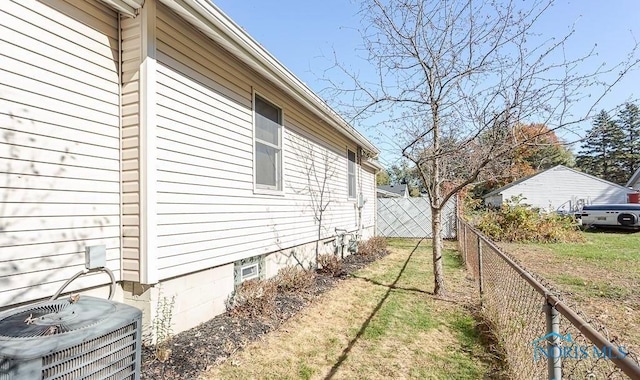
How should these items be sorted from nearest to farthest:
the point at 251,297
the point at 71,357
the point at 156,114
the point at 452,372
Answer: the point at 71,357
the point at 452,372
the point at 156,114
the point at 251,297

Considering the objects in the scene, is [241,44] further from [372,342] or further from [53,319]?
[372,342]

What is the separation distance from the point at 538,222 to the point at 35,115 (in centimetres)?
1433

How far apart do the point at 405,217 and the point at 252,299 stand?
1212cm

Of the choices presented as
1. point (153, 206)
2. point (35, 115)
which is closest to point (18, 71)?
point (35, 115)

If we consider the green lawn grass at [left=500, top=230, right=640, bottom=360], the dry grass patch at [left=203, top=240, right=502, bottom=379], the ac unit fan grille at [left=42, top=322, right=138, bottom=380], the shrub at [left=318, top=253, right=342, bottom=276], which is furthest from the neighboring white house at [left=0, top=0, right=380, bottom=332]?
the green lawn grass at [left=500, top=230, right=640, bottom=360]

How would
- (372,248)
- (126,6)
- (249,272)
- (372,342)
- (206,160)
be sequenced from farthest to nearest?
1. (372,248)
2. (249,272)
3. (206,160)
4. (372,342)
5. (126,6)

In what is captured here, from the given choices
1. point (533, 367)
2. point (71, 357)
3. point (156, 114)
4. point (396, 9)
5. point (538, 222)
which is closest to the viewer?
point (71, 357)

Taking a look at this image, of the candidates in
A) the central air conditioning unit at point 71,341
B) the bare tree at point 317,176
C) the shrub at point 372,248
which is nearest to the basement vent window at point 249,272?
the bare tree at point 317,176

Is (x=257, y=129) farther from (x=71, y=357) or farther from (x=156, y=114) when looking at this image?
(x=71, y=357)

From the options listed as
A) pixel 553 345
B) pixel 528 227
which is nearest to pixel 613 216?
pixel 528 227

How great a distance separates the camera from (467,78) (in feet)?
17.1

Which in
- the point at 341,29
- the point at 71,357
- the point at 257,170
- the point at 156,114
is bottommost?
the point at 71,357

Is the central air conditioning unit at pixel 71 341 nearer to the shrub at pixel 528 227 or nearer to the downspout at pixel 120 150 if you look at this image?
the downspout at pixel 120 150

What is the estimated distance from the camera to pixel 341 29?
550 cm
